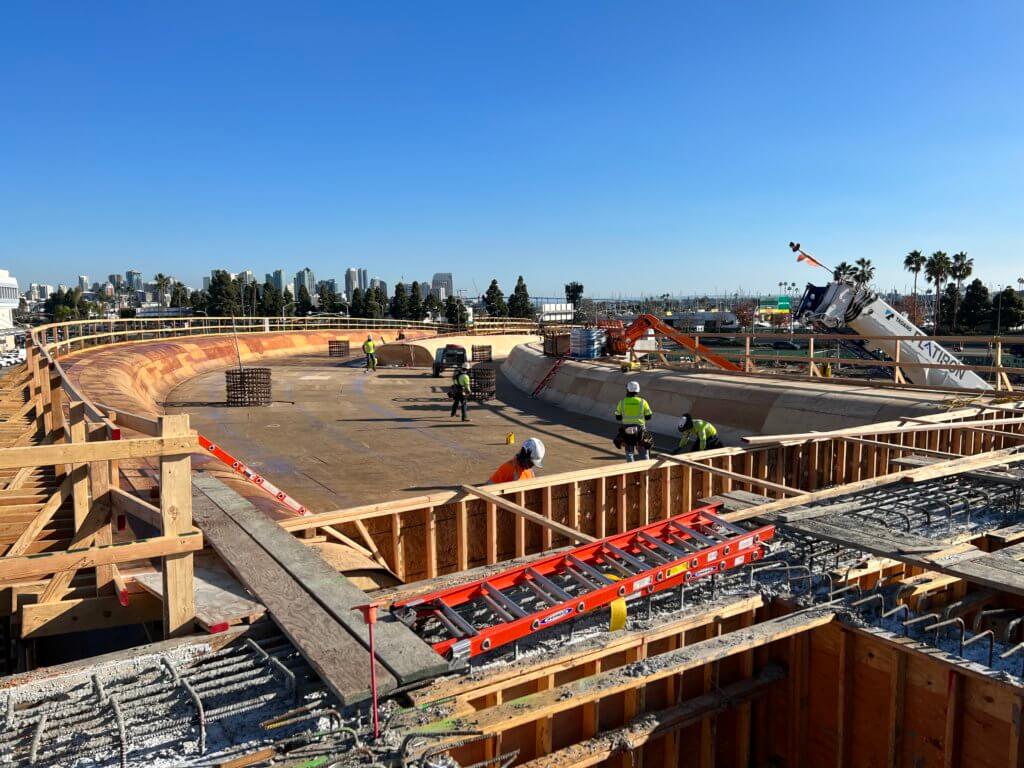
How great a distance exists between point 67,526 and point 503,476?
18.4 feet

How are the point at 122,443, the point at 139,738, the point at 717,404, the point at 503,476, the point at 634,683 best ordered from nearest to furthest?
the point at 139,738
the point at 122,443
the point at 634,683
the point at 503,476
the point at 717,404

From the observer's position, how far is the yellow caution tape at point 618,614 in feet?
20.2

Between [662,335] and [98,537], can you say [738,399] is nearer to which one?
[662,335]

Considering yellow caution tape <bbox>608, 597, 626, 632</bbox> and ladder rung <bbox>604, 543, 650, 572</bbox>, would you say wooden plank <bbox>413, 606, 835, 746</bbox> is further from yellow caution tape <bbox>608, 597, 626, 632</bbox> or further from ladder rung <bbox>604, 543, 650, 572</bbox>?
ladder rung <bbox>604, 543, 650, 572</bbox>

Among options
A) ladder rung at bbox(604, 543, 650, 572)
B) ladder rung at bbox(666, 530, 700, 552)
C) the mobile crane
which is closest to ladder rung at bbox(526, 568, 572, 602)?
ladder rung at bbox(604, 543, 650, 572)

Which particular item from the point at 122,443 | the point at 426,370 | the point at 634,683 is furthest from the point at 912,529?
the point at 426,370

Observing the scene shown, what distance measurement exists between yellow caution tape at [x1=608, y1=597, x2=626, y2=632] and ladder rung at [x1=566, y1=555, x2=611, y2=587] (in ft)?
1.38

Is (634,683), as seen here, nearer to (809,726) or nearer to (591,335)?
(809,726)

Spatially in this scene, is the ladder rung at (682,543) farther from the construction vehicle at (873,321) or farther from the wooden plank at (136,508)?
the construction vehicle at (873,321)

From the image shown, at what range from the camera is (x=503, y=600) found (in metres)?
6.40

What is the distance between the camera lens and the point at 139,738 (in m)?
4.34

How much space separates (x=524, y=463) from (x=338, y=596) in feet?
16.8

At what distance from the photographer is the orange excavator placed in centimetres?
2558

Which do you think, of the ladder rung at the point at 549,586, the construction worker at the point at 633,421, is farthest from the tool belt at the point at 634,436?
the ladder rung at the point at 549,586
